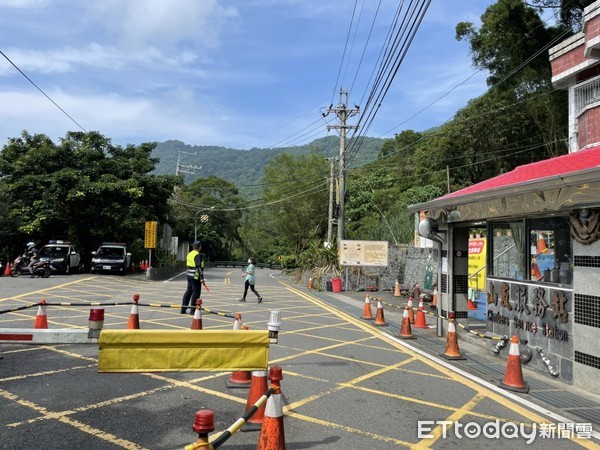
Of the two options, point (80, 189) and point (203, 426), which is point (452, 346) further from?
point (80, 189)

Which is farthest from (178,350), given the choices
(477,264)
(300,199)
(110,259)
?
(300,199)

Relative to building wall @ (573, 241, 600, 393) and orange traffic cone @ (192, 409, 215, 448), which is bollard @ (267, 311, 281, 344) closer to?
orange traffic cone @ (192, 409, 215, 448)

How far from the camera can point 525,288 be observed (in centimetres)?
798

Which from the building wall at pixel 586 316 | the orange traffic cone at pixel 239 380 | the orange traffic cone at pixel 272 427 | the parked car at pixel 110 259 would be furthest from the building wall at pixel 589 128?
the parked car at pixel 110 259

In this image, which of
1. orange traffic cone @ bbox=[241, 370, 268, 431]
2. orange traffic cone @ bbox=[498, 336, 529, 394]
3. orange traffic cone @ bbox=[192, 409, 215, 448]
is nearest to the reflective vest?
orange traffic cone @ bbox=[241, 370, 268, 431]

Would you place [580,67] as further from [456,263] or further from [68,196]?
[68,196]

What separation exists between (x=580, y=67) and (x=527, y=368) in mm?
8471

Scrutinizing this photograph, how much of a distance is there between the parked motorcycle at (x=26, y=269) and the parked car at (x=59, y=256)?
3.78 ft

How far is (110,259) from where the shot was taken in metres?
25.3

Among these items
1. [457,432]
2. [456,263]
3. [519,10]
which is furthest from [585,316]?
[519,10]

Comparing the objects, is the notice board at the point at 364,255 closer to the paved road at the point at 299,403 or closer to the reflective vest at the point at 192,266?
the reflective vest at the point at 192,266

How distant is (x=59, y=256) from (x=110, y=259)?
2.48 metres

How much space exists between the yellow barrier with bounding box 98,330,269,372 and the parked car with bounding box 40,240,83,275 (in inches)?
829

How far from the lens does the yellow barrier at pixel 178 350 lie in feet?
15.6
